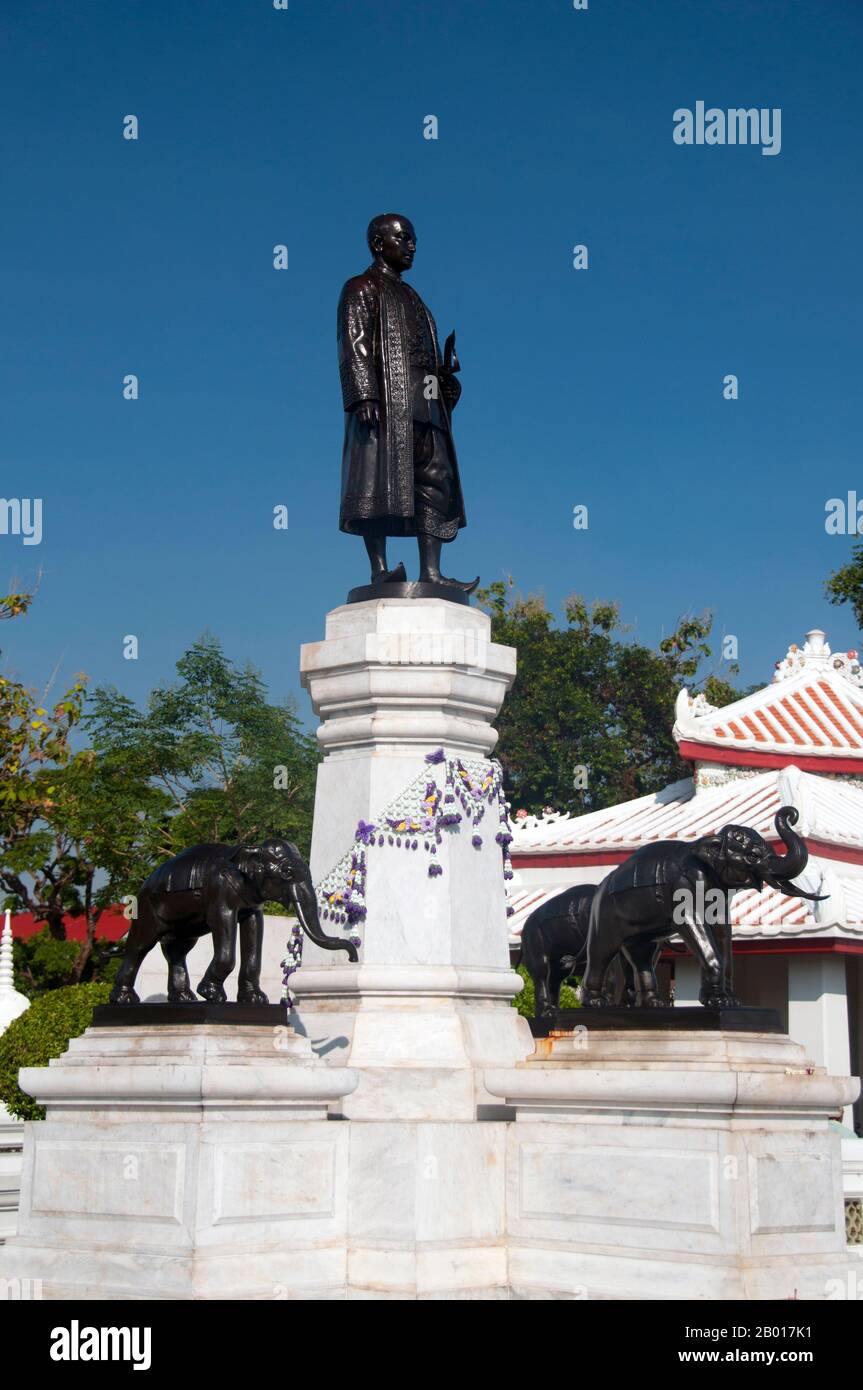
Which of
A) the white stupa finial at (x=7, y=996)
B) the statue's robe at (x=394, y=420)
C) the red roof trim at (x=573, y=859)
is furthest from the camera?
the red roof trim at (x=573, y=859)

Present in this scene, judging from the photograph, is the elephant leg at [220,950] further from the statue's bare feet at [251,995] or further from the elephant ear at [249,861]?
the elephant ear at [249,861]

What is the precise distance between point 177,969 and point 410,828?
1.76m

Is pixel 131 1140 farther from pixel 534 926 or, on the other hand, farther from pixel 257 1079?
pixel 534 926

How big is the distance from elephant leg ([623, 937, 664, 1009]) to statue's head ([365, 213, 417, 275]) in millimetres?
5259

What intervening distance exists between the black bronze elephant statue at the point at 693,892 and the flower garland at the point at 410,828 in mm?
1331

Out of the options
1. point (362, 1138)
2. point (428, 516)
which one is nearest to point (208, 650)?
point (428, 516)

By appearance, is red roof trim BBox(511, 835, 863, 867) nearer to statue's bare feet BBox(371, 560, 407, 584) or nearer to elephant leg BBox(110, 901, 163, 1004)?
statue's bare feet BBox(371, 560, 407, 584)

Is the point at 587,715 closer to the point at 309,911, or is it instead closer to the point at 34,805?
the point at 34,805

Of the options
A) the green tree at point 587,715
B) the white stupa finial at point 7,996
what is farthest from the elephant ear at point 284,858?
the green tree at point 587,715

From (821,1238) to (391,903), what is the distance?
3.35 metres

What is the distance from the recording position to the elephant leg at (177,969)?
9672 mm
